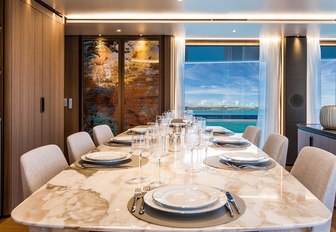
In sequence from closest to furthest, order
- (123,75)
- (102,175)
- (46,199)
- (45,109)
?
(46,199)
(102,175)
(45,109)
(123,75)

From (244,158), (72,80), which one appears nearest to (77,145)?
(244,158)

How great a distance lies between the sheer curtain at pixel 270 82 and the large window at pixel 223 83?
0.98 ft

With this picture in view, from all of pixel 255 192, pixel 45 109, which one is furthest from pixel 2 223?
pixel 255 192

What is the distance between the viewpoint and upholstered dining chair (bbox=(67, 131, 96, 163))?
6.90ft

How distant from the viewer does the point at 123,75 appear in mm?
5242

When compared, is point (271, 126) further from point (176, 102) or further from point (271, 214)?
point (271, 214)

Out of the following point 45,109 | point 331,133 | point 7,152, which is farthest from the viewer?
point 45,109

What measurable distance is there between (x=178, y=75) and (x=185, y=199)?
4.47 metres

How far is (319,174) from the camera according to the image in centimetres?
144

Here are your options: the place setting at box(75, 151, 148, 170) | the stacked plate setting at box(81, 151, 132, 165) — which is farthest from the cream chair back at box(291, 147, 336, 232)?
the stacked plate setting at box(81, 151, 132, 165)

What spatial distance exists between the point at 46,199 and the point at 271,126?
4917mm

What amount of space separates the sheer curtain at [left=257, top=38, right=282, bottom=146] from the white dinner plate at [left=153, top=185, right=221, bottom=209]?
466 cm

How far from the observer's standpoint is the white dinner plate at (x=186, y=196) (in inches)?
37.7

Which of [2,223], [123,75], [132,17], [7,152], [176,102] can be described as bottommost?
[2,223]
